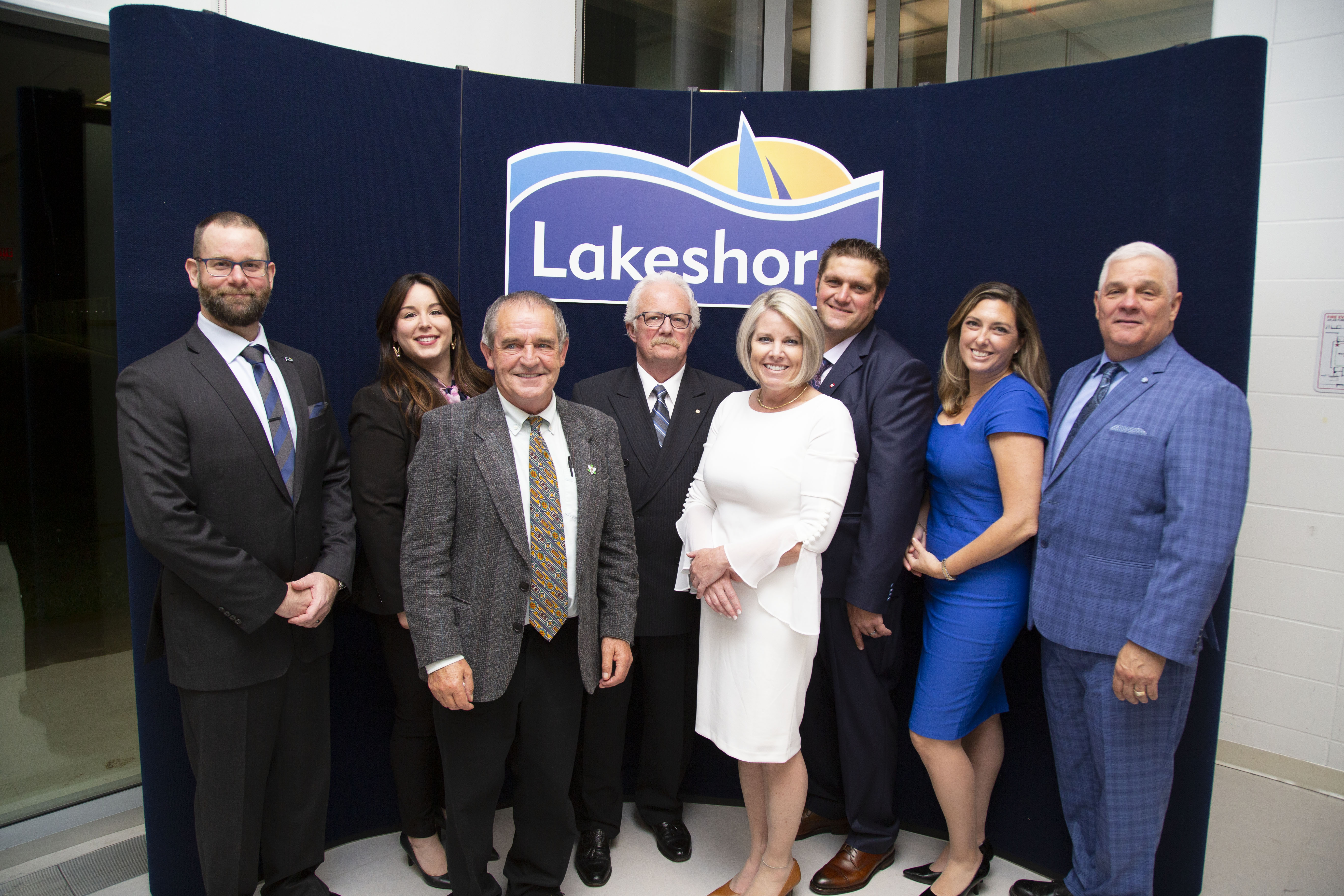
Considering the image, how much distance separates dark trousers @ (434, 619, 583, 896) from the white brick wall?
2.94 m

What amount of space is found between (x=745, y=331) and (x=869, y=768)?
146 centimetres

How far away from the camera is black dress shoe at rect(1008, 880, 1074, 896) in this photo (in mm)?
2637

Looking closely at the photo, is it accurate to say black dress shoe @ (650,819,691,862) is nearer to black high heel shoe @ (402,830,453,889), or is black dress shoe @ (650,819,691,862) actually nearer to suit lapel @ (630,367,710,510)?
black high heel shoe @ (402,830,453,889)

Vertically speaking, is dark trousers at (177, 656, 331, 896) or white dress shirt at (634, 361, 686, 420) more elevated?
white dress shirt at (634, 361, 686, 420)

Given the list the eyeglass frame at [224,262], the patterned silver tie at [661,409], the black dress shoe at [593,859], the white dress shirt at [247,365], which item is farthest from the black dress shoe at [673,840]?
the eyeglass frame at [224,262]

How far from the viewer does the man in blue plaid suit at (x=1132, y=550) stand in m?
2.01

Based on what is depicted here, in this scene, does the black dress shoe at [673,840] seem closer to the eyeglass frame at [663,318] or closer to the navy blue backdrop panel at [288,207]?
the navy blue backdrop panel at [288,207]

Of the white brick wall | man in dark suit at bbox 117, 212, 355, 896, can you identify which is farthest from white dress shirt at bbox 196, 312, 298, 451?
the white brick wall

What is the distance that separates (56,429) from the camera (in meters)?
3.10

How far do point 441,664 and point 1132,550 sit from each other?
1.78m

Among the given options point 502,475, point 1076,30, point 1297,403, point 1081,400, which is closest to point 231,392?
point 502,475

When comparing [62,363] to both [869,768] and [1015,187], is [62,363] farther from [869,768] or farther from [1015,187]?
[1015,187]

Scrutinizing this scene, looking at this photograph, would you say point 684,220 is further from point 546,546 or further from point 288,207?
point 546,546

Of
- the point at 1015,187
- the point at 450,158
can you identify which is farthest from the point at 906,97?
the point at 450,158
